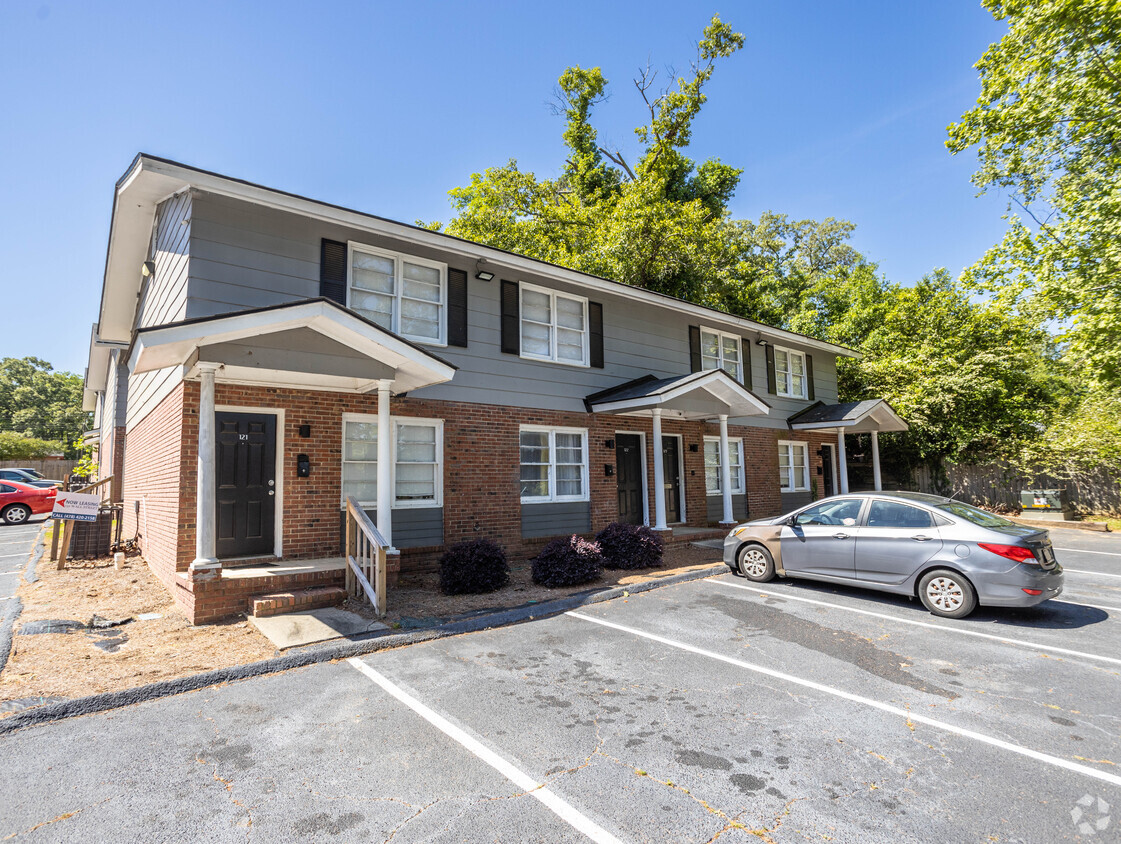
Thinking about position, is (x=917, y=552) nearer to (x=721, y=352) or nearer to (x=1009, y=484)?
(x=721, y=352)

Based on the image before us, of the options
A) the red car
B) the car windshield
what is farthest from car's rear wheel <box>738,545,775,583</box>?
the red car

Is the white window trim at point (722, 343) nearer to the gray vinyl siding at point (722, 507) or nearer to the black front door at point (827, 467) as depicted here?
the gray vinyl siding at point (722, 507)

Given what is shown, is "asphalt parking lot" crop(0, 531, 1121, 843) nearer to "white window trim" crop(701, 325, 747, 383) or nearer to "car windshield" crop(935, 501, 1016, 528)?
"car windshield" crop(935, 501, 1016, 528)

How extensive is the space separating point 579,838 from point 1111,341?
17793mm

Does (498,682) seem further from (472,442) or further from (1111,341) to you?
(1111,341)

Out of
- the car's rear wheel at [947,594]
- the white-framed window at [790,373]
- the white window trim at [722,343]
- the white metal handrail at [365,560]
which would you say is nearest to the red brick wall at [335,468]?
the white metal handrail at [365,560]

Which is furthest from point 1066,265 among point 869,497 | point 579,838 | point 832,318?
point 579,838

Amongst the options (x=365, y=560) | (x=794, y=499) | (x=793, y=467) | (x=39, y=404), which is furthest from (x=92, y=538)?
(x=39, y=404)

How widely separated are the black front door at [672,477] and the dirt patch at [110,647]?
9.62m

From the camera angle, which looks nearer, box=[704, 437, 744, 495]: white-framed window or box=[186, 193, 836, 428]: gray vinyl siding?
box=[186, 193, 836, 428]: gray vinyl siding

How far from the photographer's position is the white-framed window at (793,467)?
16.8 meters

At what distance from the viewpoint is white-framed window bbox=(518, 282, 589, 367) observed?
36.7ft

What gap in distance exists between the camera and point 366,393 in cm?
884

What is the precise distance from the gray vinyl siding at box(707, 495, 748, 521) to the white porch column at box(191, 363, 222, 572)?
1111 centimetres
